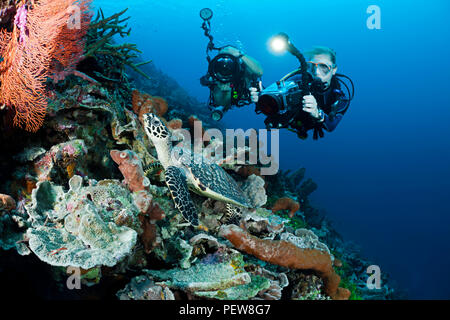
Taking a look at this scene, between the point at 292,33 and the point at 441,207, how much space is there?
5849cm

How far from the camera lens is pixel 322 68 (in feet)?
12.8

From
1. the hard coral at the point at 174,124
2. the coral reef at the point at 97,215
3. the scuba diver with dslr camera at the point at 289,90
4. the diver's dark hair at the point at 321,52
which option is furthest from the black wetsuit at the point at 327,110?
the hard coral at the point at 174,124

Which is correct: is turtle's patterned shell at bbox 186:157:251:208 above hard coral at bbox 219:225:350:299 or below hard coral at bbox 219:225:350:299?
above

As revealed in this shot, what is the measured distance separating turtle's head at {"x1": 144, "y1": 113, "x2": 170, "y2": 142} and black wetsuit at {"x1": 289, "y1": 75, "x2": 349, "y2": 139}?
2045 mm

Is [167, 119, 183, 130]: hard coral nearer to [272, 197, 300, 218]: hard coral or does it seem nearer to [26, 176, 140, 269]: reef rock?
[26, 176, 140, 269]: reef rock

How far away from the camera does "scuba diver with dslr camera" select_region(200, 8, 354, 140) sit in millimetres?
3377

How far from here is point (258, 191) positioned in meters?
3.77

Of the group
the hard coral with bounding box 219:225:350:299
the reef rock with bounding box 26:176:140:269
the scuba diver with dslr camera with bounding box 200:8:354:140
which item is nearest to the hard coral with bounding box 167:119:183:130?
the scuba diver with dslr camera with bounding box 200:8:354:140

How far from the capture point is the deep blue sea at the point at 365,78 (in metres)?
46.1

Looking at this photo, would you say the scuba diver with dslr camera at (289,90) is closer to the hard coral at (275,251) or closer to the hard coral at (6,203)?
the hard coral at (275,251)

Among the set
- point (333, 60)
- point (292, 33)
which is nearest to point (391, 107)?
point (292, 33)

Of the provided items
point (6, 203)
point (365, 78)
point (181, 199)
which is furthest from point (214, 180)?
point (365, 78)

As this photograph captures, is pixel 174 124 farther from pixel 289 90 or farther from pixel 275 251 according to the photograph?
pixel 275 251

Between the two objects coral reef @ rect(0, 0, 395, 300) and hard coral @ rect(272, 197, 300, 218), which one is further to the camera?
hard coral @ rect(272, 197, 300, 218)
